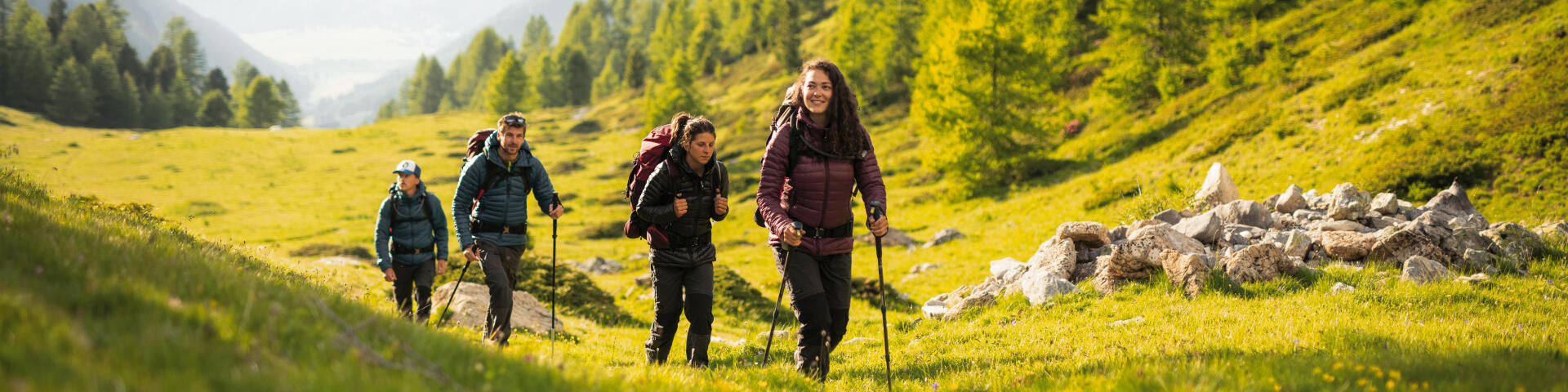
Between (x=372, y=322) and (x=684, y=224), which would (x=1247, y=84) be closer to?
(x=684, y=224)

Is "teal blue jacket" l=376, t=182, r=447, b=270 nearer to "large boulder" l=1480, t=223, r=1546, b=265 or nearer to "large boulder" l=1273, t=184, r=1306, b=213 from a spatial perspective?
"large boulder" l=1480, t=223, r=1546, b=265

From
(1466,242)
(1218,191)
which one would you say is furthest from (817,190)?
(1218,191)

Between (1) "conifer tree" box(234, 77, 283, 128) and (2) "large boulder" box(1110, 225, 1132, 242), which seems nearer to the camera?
(2) "large boulder" box(1110, 225, 1132, 242)

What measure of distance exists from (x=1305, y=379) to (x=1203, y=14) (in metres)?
36.8

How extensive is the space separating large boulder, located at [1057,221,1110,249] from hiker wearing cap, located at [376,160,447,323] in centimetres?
879

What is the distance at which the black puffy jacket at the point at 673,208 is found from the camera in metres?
5.74

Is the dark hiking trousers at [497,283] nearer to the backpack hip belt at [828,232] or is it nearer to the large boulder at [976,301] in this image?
the backpack hip belt at [828,232]

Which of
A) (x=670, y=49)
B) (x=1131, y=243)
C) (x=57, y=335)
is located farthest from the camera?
(x=670, y=49)

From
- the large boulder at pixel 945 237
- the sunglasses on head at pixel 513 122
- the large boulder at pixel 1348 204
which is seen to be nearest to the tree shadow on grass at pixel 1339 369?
the sunglasses on head at pixel 513 122

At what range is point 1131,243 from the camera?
907cm

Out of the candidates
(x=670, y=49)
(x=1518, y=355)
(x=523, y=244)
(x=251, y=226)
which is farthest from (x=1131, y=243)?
(x=670, y=49)

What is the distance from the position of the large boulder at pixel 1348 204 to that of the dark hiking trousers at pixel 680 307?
1064 centimetres

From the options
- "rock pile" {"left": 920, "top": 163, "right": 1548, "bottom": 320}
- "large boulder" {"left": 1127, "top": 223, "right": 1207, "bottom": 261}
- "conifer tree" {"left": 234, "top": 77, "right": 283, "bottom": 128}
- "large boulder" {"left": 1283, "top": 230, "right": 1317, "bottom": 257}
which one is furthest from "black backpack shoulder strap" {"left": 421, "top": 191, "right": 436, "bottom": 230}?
"conifer tree" {"left": 234, "top": 77, "right": 283, "bottom": 128}

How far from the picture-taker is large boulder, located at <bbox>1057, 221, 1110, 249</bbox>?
1025cm
